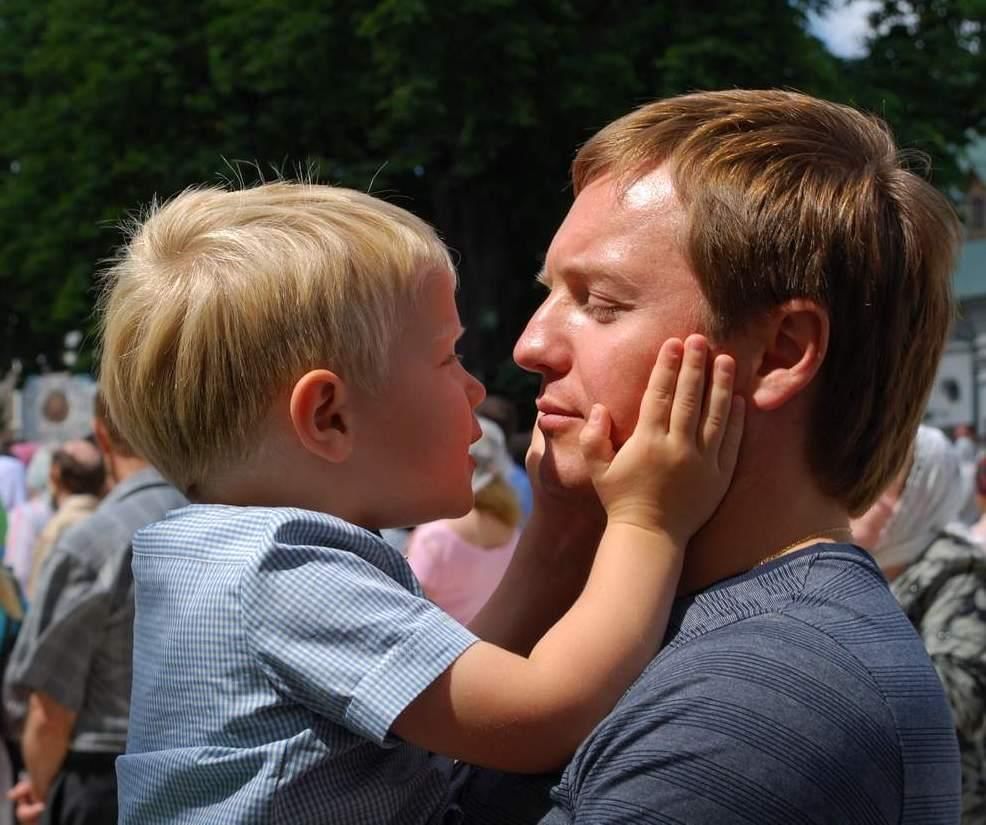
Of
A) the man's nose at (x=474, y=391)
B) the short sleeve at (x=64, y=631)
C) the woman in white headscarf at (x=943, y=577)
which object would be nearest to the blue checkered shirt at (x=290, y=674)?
the man's nose at (x=474, y=391)

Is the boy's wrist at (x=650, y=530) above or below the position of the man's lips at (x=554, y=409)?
below

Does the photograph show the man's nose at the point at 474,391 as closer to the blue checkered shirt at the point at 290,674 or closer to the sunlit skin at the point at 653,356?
the sunlit skin at the point at 653,356

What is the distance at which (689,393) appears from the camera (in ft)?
5.96

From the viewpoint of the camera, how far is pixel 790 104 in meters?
1.97

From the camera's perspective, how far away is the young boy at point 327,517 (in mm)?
1740

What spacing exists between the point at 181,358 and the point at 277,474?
0.64 feet

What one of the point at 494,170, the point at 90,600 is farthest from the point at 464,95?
the point at 90,600

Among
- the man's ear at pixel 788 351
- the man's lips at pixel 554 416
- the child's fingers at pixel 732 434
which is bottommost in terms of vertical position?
Answer: the man's lips at pixel 554 416

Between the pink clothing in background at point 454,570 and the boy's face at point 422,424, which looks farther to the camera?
the pink clothing in background at point 454,570

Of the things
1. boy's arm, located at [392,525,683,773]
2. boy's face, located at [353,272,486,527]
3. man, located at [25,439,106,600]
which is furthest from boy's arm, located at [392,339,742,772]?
man, located at [25,439,106,600]

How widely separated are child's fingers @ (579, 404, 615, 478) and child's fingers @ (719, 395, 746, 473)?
14 centimetres

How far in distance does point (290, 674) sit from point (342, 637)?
0.24ft

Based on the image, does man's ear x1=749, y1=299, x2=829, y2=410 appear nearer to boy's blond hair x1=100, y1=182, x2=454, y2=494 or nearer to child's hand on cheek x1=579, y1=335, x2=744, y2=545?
child's hand on cheek x1=579, y1=335, x2=744, y2=545

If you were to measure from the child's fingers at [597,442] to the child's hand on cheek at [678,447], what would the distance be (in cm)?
2
